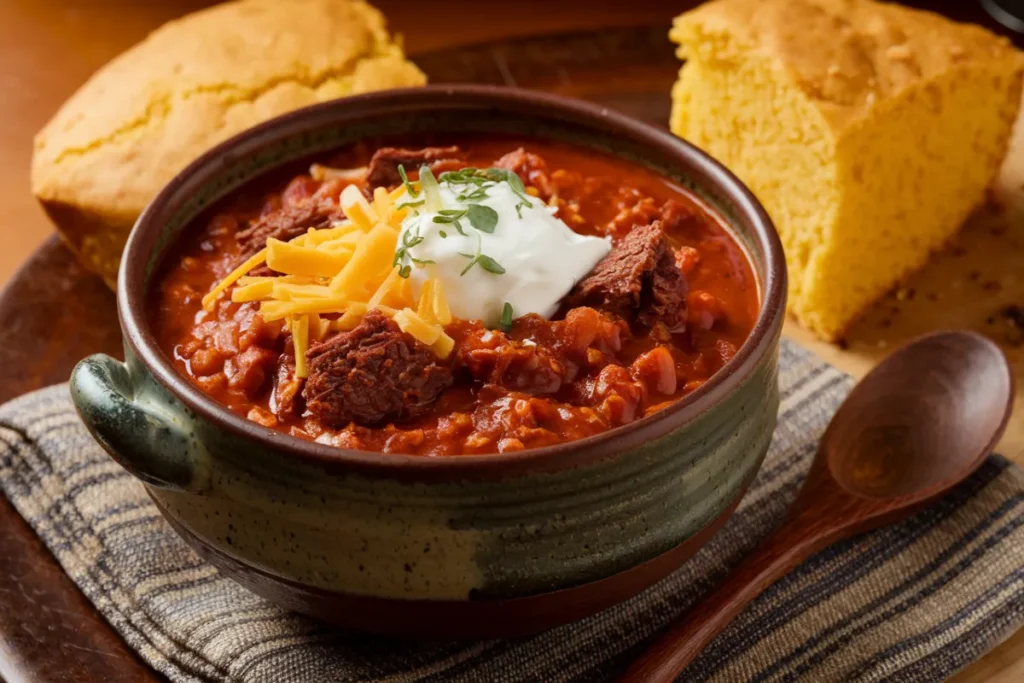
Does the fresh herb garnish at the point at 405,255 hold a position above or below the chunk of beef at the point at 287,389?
above

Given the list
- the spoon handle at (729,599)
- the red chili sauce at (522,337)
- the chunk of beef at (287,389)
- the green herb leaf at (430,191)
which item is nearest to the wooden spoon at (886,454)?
the spoon handle at (729,599)

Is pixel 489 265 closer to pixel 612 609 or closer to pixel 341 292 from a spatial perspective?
pixel 341 292

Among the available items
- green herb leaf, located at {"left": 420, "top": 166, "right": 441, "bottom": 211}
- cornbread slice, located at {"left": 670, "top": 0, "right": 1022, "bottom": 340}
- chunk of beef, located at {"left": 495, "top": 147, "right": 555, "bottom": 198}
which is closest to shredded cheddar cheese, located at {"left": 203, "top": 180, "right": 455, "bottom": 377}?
green herb leaf, located at {"left": 420, "top": 166, "right": 441, "bottom": 211}

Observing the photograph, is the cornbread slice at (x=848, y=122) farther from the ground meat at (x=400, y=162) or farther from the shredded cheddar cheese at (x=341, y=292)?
the shredded cheddar cheese at (x=341, y=292)

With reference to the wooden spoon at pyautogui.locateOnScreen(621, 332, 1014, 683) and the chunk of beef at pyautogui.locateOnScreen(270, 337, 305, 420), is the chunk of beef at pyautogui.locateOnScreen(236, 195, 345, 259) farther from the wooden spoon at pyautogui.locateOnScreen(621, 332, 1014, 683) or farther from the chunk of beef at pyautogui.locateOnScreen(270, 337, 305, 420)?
the wooden spoon at pyautogui.locateOnScreen(621, 332, 1014, 683)

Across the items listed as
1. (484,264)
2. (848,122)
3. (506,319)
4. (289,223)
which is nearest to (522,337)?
(506,319)

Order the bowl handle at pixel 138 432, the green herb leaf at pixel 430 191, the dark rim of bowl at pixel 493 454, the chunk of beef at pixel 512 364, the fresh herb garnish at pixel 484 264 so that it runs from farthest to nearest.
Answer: the green herb leaf at pixel 430 191, the fresh herb garnish at pixel 484 264, the chunk of beef at pixel 512 364, the bowl handle at pixel 138 432, the dark rim of bowl at pixel 493 454
